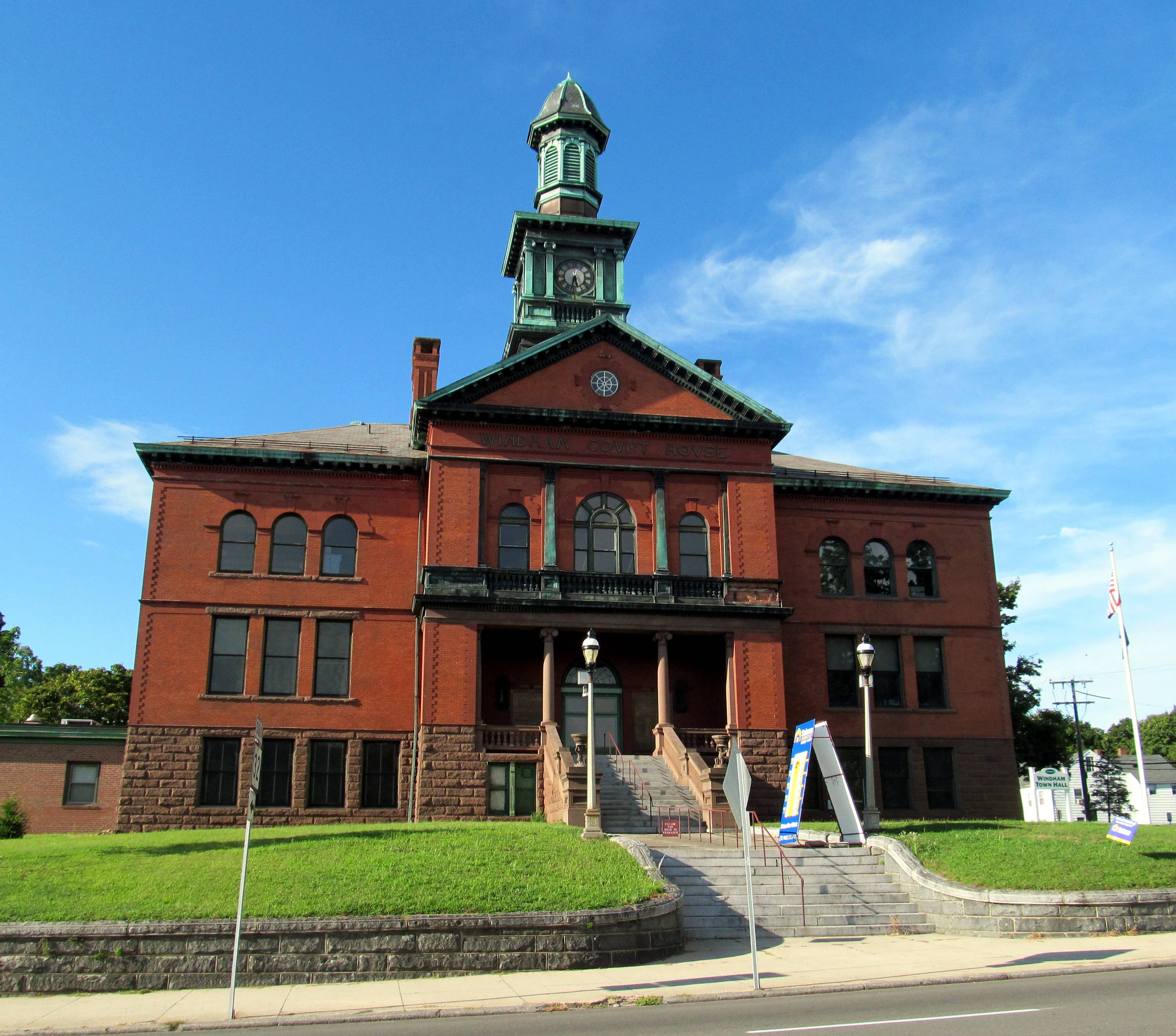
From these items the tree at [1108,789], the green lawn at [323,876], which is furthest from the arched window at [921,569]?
the tree at [1108,789]

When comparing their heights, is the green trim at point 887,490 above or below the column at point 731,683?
above

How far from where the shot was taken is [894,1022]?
38.5 ft

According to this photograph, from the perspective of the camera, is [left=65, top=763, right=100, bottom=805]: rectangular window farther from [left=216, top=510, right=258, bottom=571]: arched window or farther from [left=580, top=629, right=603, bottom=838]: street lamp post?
[left=580, top=629, right=603, bottom=838]: street lamp post

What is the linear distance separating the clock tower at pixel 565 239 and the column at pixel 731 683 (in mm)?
13867

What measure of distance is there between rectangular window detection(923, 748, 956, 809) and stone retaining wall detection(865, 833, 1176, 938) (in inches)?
659

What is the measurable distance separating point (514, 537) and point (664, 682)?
6.14 m

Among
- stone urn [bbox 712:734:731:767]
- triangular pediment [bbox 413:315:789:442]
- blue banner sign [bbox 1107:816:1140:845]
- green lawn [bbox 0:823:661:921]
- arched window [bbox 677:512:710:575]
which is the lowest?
green lawn [bbox 0:823:661:921]

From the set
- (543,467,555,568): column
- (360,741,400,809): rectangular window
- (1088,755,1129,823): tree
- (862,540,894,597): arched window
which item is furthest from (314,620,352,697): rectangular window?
(1088,755,1129,823): tree

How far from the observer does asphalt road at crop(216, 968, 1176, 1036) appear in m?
11.3

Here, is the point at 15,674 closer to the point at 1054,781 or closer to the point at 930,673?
the point at 930,673

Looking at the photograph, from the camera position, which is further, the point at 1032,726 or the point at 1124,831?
the point at 1032,726

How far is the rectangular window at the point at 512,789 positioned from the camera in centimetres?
3025

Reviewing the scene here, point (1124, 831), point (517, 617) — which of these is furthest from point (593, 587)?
point (1124, 831)

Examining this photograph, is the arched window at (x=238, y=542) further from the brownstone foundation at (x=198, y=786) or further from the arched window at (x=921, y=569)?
the arched window at (x=921, y=569)
